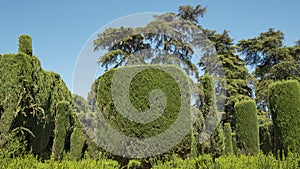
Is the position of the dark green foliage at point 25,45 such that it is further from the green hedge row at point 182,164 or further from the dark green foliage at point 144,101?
the green hedge row at point 182,164

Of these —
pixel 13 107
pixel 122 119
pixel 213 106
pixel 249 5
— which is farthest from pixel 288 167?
pixel 249 5

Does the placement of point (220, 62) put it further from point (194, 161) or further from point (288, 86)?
Result: point (194, 161)

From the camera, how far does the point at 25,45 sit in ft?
20.6

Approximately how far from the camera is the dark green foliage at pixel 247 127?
1166 cm

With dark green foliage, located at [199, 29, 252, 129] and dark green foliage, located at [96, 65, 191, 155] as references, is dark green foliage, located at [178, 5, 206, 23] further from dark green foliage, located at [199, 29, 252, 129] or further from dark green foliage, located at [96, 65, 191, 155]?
dark green foliage, located at [96, 65, 191, 155]

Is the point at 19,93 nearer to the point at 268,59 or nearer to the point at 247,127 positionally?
the point at 247,127

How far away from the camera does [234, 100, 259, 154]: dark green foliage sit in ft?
38.2

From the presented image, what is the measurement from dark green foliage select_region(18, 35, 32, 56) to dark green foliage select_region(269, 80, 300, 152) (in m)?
6.63

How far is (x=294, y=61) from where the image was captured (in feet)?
72.9

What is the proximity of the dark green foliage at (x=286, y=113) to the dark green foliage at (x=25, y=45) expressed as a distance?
663cm

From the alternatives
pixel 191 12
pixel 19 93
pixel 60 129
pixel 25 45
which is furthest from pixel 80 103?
pixel 19 93

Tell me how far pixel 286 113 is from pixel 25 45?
23.0 feet

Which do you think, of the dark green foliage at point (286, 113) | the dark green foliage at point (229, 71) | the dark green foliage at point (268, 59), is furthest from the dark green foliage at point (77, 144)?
the dark green foliage at point (268, 59)

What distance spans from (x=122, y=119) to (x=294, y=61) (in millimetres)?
20839
